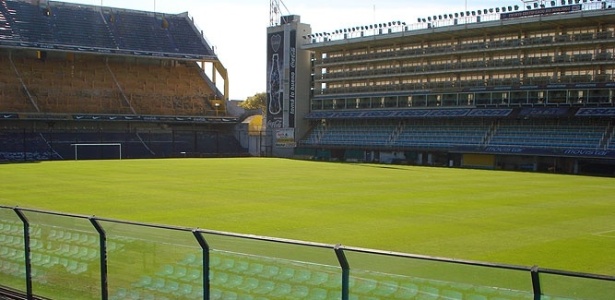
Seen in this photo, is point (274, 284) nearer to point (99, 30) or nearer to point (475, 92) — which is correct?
point (475, 92)

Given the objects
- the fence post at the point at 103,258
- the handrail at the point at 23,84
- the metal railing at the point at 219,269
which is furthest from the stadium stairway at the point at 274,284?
the handrail at the point at 23,84

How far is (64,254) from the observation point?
9336mm

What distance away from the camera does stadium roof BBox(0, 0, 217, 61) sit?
75.1m

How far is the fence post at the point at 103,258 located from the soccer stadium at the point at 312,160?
0.12 feet

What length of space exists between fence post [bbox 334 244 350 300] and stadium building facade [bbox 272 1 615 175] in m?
53.2

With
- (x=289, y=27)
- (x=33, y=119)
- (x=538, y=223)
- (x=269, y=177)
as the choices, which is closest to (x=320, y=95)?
(x=289, y=27)

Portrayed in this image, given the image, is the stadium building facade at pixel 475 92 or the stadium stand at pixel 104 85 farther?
the stadium stand at pixel 104 85

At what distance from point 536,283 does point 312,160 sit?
66.4m

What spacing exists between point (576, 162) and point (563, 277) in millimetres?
56940

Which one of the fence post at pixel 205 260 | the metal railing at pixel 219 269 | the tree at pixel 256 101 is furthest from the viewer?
the tree at pixel 256 101

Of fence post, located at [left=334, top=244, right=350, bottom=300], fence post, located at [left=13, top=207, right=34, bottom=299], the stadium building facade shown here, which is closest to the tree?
the stadium building facade

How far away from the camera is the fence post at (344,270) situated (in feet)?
20.0

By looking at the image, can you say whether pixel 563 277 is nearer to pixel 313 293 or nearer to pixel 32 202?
pixel 313 293

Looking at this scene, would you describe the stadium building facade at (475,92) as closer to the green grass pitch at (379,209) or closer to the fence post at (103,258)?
the green grass pitch at (379,209)
